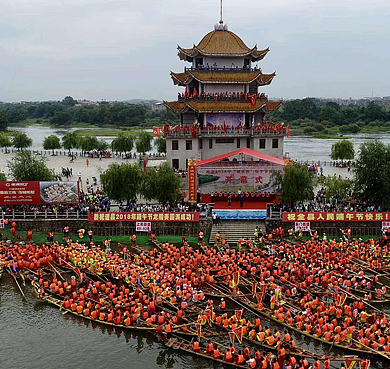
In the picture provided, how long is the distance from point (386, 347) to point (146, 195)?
18.6 meters

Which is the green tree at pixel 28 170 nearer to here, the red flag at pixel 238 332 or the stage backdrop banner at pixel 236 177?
the stage backdrop banner at pixel 236 177

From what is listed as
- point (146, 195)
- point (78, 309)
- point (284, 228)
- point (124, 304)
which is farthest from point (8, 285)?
point (284, 228)

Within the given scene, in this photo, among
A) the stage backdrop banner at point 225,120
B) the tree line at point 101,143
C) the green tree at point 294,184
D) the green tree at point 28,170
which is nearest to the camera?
the green tree at point 294,184

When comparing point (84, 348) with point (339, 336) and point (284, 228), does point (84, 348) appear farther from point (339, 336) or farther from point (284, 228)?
point (284, 228)

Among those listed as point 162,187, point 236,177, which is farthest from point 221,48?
point 162,187

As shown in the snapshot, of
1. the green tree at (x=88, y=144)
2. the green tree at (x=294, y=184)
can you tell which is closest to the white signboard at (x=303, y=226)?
the green tree at (x=294, y=184)

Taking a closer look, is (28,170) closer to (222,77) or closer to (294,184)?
(222,77)

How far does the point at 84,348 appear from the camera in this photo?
17453 mm

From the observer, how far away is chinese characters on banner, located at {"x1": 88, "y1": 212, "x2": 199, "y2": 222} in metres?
28.5

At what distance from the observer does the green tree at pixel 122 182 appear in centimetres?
3066

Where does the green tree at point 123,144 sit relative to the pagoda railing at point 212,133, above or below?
below

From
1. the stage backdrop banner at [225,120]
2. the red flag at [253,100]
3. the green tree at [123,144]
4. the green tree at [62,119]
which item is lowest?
the green tree at [123,144]

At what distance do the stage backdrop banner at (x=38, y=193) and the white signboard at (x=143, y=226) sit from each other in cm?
425

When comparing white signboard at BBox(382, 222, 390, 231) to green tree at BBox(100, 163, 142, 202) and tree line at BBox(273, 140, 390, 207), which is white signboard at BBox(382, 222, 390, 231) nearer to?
tree line at BBox(273, 140, 390, 207)
